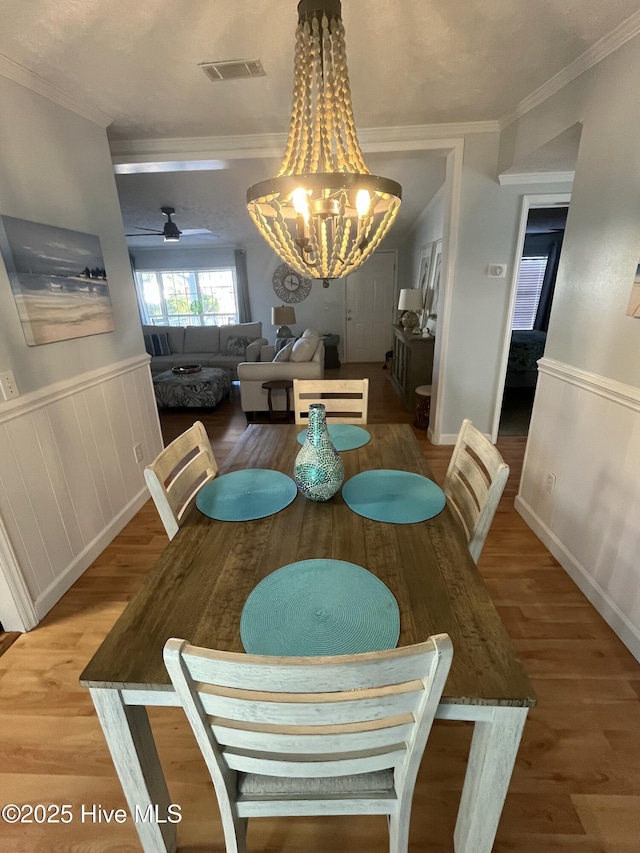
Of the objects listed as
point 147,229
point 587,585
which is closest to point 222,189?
point 147,229

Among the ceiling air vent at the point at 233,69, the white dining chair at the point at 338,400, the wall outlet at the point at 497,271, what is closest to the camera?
the ceiling air vent at the point at 233,69

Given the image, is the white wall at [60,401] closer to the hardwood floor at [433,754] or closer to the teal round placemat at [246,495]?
the hardwood floor at [433,754]

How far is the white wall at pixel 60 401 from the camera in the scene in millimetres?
1654

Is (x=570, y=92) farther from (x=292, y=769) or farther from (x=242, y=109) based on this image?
(x=292, y=769)

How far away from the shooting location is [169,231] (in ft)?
14.8

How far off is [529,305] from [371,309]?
8.82 feet

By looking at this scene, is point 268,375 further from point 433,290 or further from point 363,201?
point 363,201

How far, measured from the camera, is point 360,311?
7.38 m

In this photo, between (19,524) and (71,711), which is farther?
(19,524)

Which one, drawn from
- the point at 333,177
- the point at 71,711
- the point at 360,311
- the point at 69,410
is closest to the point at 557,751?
the point at 71,711

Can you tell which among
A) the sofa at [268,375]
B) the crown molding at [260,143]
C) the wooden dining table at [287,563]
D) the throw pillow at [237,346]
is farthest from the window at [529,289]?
the wooden dining table at [287,563]

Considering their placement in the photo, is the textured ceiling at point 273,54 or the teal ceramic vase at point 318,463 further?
the textured ceiling at point 273,54

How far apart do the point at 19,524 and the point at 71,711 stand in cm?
78

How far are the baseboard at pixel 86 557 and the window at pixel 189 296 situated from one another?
5.91m
